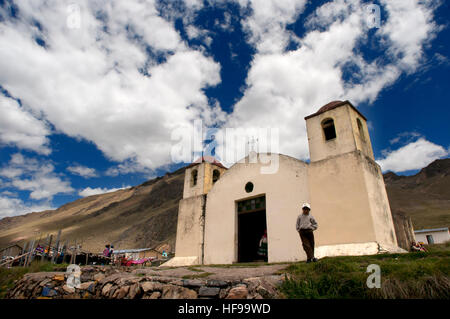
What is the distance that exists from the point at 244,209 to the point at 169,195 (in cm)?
6719

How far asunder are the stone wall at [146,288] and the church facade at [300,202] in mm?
5207

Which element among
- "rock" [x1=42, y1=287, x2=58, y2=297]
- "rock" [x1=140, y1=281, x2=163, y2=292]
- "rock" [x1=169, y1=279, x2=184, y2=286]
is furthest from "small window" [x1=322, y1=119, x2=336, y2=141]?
"rock" [x1=42, y1=287, x2=58, y2=297]

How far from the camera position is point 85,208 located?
101m

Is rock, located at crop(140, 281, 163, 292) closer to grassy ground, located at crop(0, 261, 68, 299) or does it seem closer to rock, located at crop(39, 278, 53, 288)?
rock, located at crop(39, 278, 53, 288)

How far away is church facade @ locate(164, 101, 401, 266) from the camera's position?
9516 millimetres

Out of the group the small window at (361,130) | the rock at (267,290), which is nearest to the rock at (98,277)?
the rock at (267,290)

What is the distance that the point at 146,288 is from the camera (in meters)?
5.58

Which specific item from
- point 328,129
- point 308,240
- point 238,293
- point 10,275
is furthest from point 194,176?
point 238,293

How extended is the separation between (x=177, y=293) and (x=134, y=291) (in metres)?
0.98

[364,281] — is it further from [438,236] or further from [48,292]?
[438,236]

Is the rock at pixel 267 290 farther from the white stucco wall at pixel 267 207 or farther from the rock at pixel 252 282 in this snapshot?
the white stucco wall at pixel 267 207
